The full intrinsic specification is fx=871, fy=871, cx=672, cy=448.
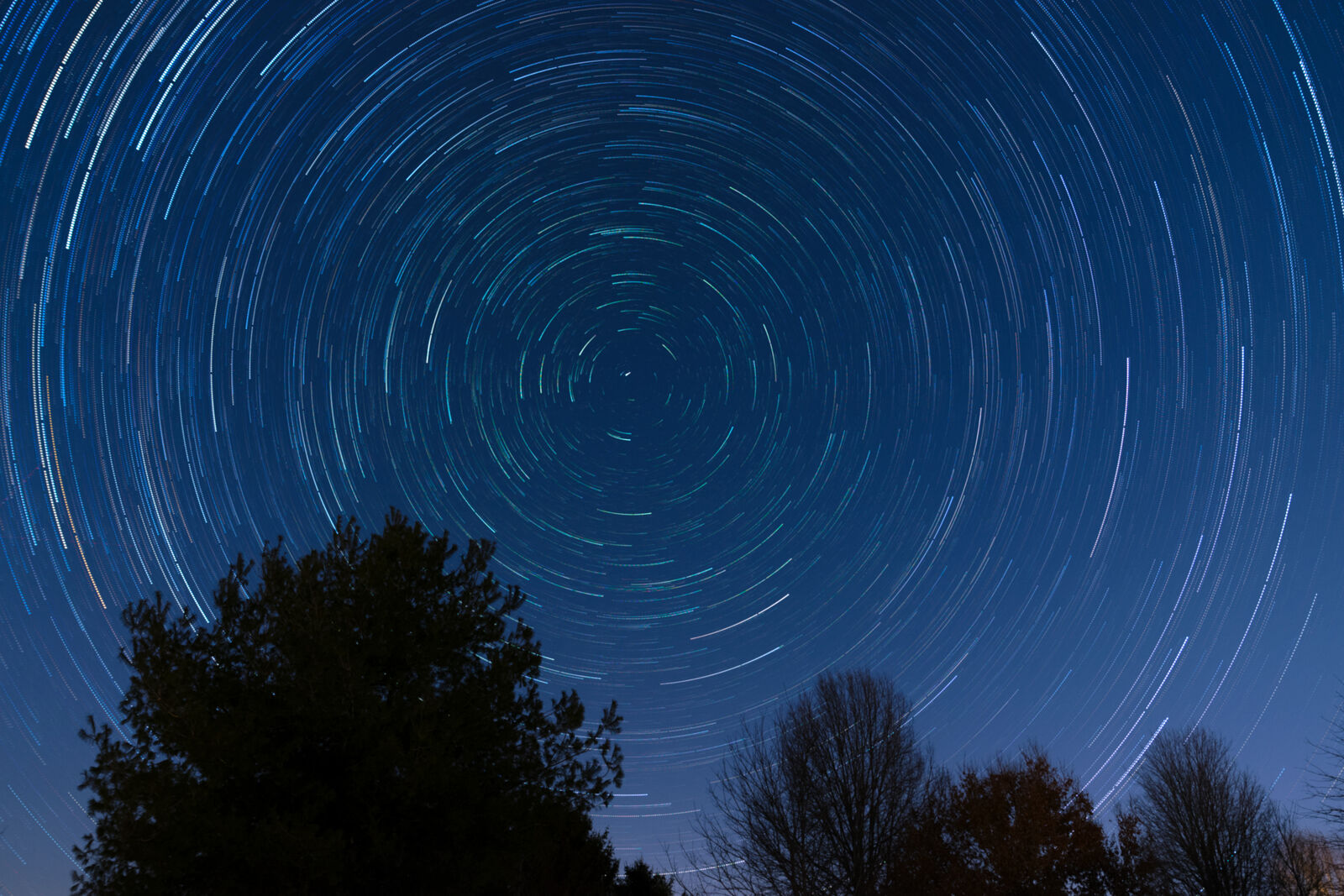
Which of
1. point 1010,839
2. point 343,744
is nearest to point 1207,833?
point 1010,839

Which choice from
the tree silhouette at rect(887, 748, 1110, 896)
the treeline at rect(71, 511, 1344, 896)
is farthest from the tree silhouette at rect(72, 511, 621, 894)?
the tree silhouette at rect(887, 748, 1110, 896)

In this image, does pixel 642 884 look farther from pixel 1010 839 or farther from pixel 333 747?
pixel 333 747

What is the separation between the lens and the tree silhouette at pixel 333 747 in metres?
10.0

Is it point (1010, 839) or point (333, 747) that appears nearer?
point (333, 747)

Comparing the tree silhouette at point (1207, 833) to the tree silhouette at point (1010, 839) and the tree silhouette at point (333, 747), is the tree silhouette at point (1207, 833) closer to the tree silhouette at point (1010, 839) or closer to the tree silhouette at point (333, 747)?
the tree silhouette at point (1010, 839)

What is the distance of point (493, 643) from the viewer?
494 inches

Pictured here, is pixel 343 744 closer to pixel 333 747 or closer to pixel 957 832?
pixel 333 747

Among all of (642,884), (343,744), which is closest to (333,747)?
(343,744)

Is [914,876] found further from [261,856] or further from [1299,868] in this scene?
[261,856]

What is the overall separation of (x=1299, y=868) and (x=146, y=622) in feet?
73.7

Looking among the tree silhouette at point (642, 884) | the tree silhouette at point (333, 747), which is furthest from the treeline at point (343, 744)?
the tree silhouette at point (642, 884)

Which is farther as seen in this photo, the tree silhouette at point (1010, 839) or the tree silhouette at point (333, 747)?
the tree silhouette at point (1010, 839)

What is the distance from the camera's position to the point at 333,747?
10.8 meters

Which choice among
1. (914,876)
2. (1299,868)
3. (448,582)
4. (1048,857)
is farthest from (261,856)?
(1299,868)
